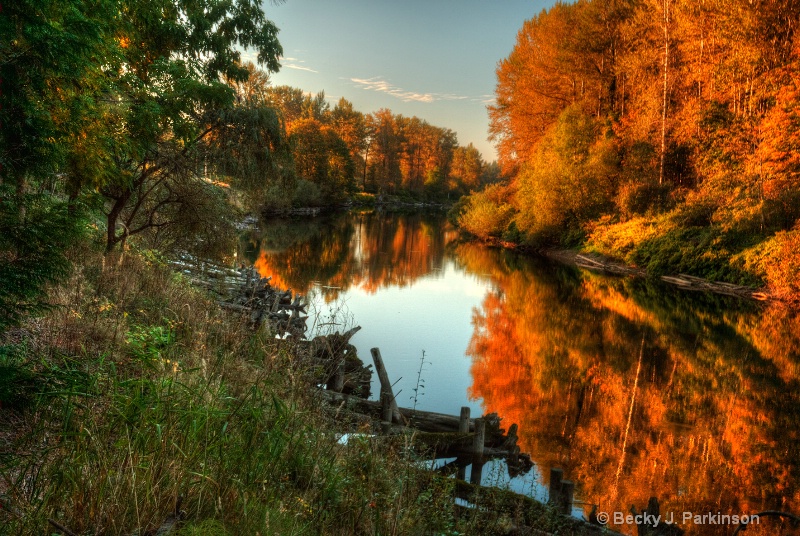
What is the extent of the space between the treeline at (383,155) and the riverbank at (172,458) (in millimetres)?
64128

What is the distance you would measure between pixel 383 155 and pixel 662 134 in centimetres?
6828

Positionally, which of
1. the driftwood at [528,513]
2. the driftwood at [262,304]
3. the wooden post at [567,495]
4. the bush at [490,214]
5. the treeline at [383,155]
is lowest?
the driftwood at [528,513]

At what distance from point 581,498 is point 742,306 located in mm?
17642

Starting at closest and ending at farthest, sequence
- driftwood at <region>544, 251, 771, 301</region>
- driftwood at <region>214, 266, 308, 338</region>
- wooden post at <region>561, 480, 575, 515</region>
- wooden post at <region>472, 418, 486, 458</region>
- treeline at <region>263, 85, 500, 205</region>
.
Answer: wooden post at <region>561, 480, 575, 515</region>
wooden post at <region>472, 418, 486, 458</region>
driftwood at <region>214, 266, 308, 338</region>
driftwood at <region>544, 251, 771, 301</region>
treeline at <region>263, 85, 500, 205</region>

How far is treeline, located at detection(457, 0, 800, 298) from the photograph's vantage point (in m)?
25.0

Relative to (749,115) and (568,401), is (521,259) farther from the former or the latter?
(568,401)

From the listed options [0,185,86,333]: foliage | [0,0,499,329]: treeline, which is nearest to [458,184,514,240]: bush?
[0,0,499,329]: treeline

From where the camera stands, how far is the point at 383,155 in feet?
315

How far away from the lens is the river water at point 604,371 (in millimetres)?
8797

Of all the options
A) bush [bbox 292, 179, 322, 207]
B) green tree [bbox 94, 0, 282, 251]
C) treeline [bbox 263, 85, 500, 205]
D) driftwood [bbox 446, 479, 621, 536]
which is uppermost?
treeline [bbox 263, 85, 500, 205]

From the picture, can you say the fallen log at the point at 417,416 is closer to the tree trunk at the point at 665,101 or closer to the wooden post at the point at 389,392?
the wooden post at the point at 389,392

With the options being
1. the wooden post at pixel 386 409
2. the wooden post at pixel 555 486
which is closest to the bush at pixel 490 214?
the wooden post at pixel 386 409

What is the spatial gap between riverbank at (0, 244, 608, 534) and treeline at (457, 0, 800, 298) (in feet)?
74.8

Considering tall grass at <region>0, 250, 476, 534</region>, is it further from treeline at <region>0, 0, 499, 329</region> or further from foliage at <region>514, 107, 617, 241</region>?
foliage at <region>514, 107, 617, 241</region>
